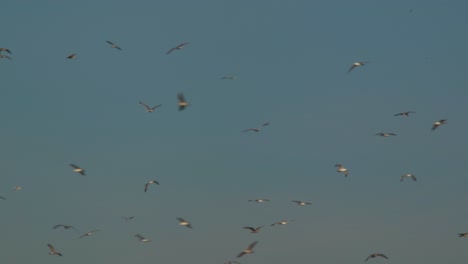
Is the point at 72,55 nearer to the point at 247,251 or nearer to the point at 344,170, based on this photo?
the point at 247,251

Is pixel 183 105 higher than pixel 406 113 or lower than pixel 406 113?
lower

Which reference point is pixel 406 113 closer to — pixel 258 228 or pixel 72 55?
pixel 258 228

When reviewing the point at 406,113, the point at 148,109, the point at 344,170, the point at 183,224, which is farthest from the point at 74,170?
the point at 406,113

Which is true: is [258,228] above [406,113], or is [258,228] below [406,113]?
below

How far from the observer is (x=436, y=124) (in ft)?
304

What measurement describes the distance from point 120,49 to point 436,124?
129ft

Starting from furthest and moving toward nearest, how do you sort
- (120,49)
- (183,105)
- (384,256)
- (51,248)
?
(51,248), (384,256), (120,49), (183,105)

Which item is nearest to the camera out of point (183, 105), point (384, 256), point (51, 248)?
point (183, 105)

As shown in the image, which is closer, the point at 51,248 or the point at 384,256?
the point at 384,256

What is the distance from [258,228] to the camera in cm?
8600

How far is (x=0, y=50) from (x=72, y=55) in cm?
1075

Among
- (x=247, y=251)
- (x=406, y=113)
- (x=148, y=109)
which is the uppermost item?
(x=406, y=113)

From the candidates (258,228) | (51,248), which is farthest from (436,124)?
(51,248)

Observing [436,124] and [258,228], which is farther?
[436,124]
